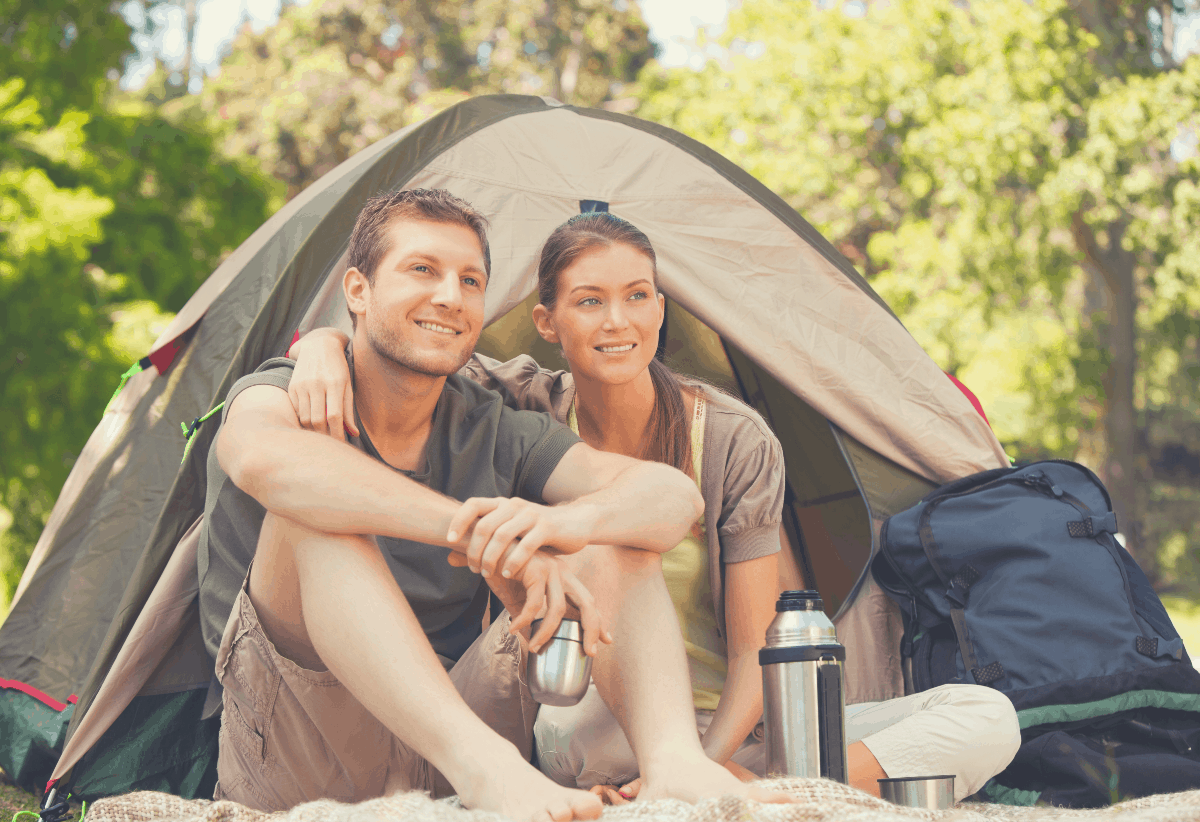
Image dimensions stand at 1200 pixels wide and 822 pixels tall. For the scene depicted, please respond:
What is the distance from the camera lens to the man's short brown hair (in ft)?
6.02

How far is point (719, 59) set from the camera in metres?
10.7

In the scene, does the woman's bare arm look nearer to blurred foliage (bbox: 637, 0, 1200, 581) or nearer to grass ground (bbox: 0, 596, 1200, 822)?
grass ground (bbox: 0, 596, 1200, 822)

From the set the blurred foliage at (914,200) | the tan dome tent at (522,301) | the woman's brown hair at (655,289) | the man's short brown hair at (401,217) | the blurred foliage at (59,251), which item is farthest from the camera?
the blurred foliage at (914,200)

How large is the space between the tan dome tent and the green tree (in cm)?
1027

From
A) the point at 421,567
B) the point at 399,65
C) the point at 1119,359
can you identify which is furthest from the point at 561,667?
the point at 399,65

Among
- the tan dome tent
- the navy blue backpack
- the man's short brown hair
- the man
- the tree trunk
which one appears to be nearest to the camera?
the man

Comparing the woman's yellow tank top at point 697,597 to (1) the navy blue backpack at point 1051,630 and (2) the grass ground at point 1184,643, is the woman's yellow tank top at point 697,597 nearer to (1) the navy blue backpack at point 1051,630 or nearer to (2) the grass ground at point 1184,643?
(1) the navy blue backpack at point 1051,630

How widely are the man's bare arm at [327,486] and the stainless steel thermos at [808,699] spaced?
20.7 inches

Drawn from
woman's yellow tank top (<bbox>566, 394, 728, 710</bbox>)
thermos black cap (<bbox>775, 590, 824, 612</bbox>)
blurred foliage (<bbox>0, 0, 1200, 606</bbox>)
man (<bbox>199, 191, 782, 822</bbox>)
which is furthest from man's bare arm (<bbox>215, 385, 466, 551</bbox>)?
blurred foliage (<bbox>0, 0, 1200, 606</bbox>)

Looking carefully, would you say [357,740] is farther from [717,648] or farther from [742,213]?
[742,213]

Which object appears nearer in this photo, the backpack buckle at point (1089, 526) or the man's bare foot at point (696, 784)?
the man's bare foot at point (696, 784)

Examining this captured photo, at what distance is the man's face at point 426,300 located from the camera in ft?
5.69

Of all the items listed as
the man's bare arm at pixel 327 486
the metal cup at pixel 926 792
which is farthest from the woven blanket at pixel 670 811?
the man's bare arm at pixel 327 486

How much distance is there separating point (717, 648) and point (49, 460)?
5.27 metres
